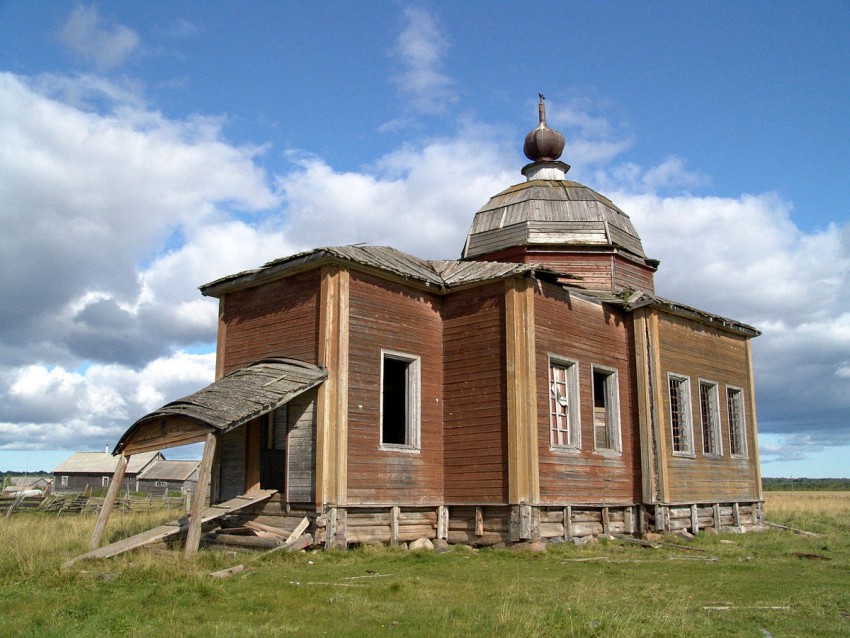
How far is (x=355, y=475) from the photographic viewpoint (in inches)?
581

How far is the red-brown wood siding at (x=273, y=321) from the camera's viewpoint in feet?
51.3

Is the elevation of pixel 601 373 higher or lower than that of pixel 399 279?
lower

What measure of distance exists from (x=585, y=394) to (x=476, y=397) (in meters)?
2.81

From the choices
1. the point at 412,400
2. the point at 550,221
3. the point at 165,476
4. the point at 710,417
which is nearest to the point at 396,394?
the point at 412,400

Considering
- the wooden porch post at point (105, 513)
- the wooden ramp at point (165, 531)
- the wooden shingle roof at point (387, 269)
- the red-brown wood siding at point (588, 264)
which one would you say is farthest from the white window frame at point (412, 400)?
the red-brown wood siding at point (588, 264)

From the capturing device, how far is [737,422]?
74.5 ft

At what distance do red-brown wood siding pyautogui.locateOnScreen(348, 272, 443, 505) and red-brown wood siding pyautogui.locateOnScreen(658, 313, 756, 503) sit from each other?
5.96 metres

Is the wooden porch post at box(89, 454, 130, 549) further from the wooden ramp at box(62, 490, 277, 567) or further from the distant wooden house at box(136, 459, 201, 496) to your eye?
the distant wooden house at box(136, 459, 201, 496)

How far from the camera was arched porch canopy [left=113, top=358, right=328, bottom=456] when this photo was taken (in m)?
13.2

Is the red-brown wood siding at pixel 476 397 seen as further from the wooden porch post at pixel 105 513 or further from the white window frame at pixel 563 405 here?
the wooden porch post at pixel 105 513

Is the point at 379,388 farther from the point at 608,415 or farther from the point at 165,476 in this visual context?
the point at 165,476

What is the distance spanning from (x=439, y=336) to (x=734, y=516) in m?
10.2

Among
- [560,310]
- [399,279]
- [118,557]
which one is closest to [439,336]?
[399,279]

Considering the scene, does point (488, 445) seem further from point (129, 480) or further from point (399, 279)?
point (129, 480)
